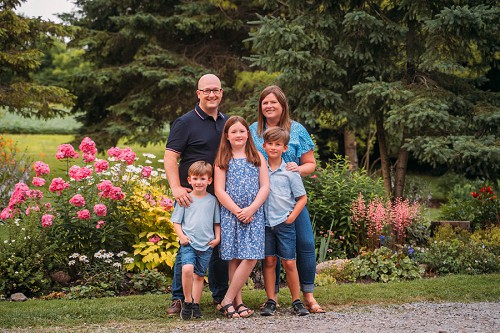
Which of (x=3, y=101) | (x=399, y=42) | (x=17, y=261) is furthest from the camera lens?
(x=3, y=101)

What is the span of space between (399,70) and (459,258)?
131 inches

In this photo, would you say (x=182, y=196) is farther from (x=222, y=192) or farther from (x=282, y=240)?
(x=282, y=240)

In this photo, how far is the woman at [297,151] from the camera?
521 centimetres

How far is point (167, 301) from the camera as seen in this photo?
579cm

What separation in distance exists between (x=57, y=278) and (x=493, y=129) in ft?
18.9

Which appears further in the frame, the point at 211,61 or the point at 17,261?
the point at 211,61

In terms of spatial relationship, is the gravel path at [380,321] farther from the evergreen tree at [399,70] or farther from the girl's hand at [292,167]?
the evergreen tree at [399,70]

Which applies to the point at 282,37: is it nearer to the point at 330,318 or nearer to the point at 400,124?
the point at 400,124

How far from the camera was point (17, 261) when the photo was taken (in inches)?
251

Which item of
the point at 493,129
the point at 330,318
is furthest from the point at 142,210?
the point at 493,129

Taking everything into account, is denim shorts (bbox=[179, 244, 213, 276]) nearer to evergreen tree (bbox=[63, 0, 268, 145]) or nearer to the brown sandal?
the brown sandal

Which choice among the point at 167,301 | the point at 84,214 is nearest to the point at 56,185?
the point at 84,214

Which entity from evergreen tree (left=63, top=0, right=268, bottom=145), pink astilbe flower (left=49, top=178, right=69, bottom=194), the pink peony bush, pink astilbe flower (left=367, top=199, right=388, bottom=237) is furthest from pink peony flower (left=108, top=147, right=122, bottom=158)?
evergreen tree (left=63, top=0, right=268, bottom=145)

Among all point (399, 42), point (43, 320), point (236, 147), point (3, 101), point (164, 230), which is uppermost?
point (399, 42)
